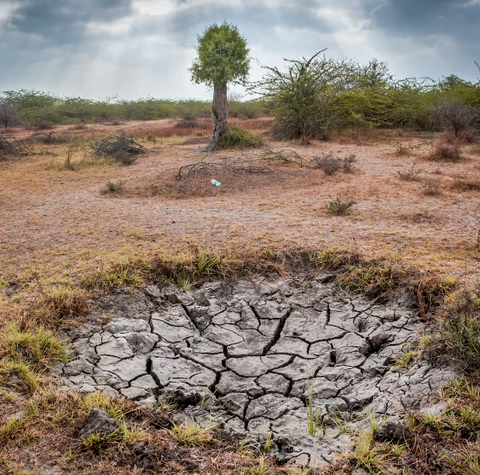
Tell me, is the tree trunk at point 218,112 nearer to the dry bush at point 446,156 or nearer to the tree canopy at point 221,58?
the tree canopy at point 221,58

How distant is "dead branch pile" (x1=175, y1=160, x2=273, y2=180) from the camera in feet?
28.7

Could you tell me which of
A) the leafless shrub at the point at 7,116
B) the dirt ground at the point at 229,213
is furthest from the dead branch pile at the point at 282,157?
the leafless shrub at the point at 7,116

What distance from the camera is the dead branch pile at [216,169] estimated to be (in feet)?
28.7

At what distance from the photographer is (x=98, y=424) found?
2.33 metres

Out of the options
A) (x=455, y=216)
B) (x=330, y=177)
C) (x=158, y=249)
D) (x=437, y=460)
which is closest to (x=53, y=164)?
(x=330, y=177)

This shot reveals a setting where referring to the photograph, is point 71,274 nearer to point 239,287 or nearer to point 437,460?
point 239,287

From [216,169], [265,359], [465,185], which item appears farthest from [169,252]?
[465,185]

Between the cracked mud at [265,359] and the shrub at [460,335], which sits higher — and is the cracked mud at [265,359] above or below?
below

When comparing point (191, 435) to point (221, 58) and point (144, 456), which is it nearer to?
point (144, 456)

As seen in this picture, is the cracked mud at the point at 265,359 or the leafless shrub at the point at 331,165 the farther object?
the leafless shrub at the point at 331,165

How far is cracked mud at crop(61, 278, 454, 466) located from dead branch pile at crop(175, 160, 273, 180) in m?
4.88

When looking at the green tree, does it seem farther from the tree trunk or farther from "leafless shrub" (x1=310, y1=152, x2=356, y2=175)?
"leafless shrub" (x1=310, y1=152, x2=356, y2=175)

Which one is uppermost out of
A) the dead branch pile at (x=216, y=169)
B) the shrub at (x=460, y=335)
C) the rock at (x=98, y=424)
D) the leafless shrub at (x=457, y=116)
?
the leafless shrub at (x=457, y=116)

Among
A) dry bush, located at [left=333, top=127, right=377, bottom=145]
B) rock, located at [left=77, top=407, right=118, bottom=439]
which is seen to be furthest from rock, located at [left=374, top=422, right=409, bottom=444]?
dry bush, located at [left=333, top=127, right=377, bottom=145]
